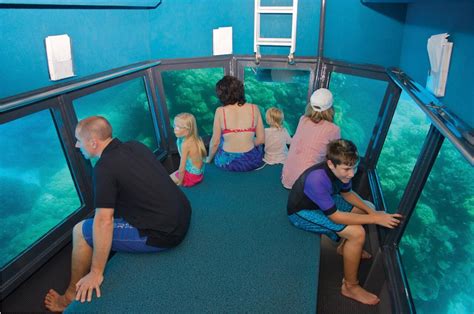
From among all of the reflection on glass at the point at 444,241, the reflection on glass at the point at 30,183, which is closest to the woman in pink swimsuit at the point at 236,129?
the reflection on glass at the point at 30,183

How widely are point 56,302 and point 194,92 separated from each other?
2608 millimetres

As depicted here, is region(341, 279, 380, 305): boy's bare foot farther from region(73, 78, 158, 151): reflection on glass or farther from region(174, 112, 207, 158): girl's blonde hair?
region(73, 78, 158, 151): reflection on glass

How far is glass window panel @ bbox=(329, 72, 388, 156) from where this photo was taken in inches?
137

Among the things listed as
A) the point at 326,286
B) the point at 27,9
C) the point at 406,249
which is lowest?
the point at 326,286

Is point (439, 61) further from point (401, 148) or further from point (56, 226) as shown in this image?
point (56, 226)

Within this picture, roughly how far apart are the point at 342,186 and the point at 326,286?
2.39 ft

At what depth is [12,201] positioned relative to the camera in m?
2.38

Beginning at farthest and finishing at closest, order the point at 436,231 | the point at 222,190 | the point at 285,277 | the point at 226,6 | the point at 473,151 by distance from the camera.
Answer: the point at 226,6, the point at 222,190, the point at 285,277, the point at 436,231, the point at 473,151

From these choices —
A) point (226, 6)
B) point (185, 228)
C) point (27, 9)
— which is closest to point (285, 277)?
point (185, 228)

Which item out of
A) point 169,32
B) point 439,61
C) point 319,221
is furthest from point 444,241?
point 169,32

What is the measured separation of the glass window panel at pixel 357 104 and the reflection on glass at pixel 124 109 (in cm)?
202

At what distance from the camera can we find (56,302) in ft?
7.56

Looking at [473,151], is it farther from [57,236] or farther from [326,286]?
[57,236]

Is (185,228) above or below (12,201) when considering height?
below
